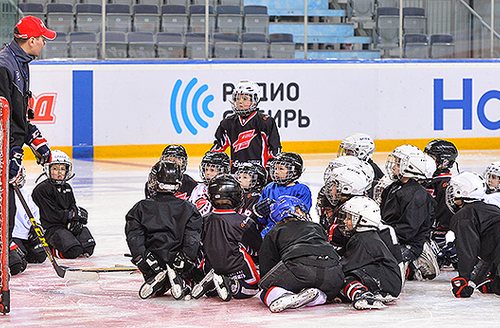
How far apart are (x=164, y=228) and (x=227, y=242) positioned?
1.31ft

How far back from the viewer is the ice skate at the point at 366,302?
440 centimetres

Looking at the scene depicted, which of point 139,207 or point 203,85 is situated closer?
point 139,207

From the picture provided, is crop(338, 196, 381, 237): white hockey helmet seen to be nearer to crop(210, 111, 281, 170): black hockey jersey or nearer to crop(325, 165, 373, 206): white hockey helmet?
crop(325, 165, 373, 206): white hockey helmet

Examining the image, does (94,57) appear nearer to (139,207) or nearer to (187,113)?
(187,113)

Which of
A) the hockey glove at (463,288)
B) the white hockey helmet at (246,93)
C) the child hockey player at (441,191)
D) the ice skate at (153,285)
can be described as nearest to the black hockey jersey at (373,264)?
the hockey glove at (463,288)

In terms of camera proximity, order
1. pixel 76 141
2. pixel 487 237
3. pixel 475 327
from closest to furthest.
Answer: pixel 475 327 < pixel 487 237 < pixel 76 141

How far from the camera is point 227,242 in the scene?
4770mm

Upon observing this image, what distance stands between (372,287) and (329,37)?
34.2 ft

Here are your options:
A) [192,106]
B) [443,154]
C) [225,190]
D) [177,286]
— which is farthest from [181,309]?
[192,106]

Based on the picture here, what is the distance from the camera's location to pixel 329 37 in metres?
14.5

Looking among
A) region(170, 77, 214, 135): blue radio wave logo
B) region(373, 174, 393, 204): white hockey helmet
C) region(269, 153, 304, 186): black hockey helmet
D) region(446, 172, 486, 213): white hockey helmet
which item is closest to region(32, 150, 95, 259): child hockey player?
region(269, 153, 304, 186): black hockey helmet

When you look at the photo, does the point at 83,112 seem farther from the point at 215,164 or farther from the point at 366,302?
the point at 366,302

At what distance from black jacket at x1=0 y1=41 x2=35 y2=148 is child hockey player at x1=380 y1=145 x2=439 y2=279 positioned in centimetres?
251

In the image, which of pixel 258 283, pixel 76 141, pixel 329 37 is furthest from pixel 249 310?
pixel 329 37
